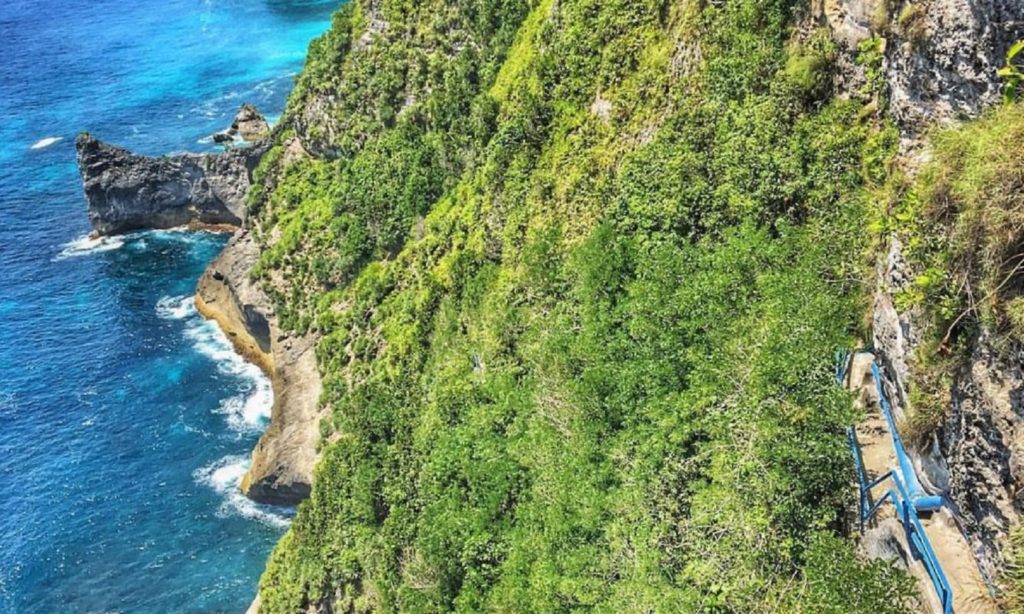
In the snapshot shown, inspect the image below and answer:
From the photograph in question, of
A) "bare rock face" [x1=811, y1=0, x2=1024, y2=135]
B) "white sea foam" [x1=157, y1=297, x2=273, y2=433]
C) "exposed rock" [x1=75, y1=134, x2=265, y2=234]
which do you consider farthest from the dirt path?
"exposed rock" [x1=75, y1=134, x2=265, y2=234]

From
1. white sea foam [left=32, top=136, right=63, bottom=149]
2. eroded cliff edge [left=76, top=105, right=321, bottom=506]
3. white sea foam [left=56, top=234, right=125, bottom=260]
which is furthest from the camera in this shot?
white sea foam [left=32, top=136, right=63, bottom=149]

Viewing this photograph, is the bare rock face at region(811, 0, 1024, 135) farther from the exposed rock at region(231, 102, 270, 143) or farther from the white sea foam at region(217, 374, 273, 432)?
the exposed rock at region(231, 102, 270, 143)

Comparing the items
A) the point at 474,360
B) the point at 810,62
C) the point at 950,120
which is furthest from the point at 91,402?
the point at 950,120

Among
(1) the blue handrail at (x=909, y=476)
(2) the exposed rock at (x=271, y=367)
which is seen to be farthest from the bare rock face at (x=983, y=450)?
(2) the exposed rock at (x=271, y=367)

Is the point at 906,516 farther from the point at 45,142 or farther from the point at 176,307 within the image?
the point at 45,142

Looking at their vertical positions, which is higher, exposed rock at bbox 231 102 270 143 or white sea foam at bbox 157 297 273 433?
exposed rock at bbox 231 102 270 143

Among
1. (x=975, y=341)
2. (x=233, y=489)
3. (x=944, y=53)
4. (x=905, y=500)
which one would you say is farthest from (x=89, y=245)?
(x=975, y=341)

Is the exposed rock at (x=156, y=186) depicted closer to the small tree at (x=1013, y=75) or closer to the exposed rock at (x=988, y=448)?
the small tree at (x=1013, y=75)
